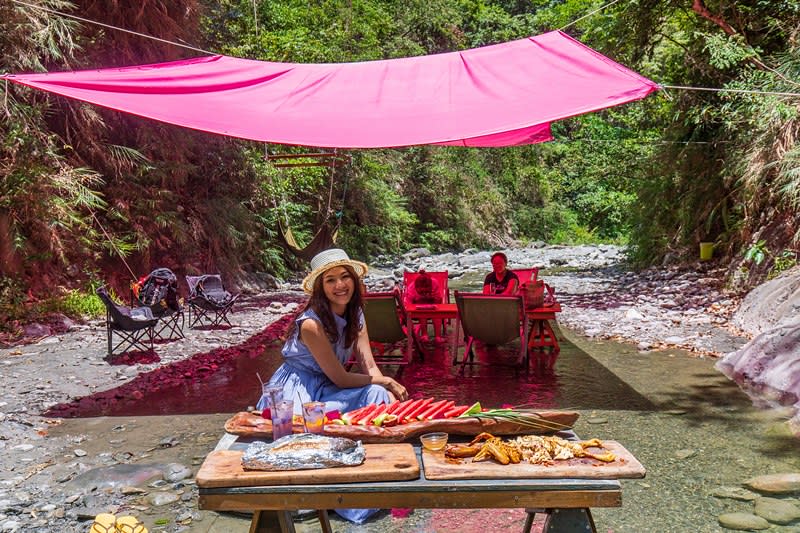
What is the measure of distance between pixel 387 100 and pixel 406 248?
14.8 m

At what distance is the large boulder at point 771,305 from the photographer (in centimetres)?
697

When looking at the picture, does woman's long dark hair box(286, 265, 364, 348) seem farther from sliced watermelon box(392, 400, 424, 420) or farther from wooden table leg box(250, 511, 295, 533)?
wooden table leg box(250, 511, 295, 533)

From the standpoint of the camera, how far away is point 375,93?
614cm

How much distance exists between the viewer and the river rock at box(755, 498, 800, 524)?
3188mm

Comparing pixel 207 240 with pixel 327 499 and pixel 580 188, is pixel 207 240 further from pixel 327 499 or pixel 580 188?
pixel 580 188

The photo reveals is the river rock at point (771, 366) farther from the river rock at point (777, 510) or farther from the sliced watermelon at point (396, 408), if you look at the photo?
the sliced watermelon at point (396, 408)

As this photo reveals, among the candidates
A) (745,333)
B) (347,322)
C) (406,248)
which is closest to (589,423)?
(347,322)

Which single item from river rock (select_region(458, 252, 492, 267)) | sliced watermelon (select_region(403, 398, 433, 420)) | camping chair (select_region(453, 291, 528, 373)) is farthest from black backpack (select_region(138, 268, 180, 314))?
river rock (select_region(458, 252, 492, 267))

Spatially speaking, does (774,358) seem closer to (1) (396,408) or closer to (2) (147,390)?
(1) (396,408)

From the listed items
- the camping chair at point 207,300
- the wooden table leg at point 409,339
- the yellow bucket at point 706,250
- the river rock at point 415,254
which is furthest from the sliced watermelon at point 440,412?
the river rock at point 415,254

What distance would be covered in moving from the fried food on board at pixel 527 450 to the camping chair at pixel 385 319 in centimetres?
425

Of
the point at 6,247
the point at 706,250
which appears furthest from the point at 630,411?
the point at 706,250

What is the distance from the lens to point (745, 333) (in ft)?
24.6

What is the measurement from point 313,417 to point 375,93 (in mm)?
4373
